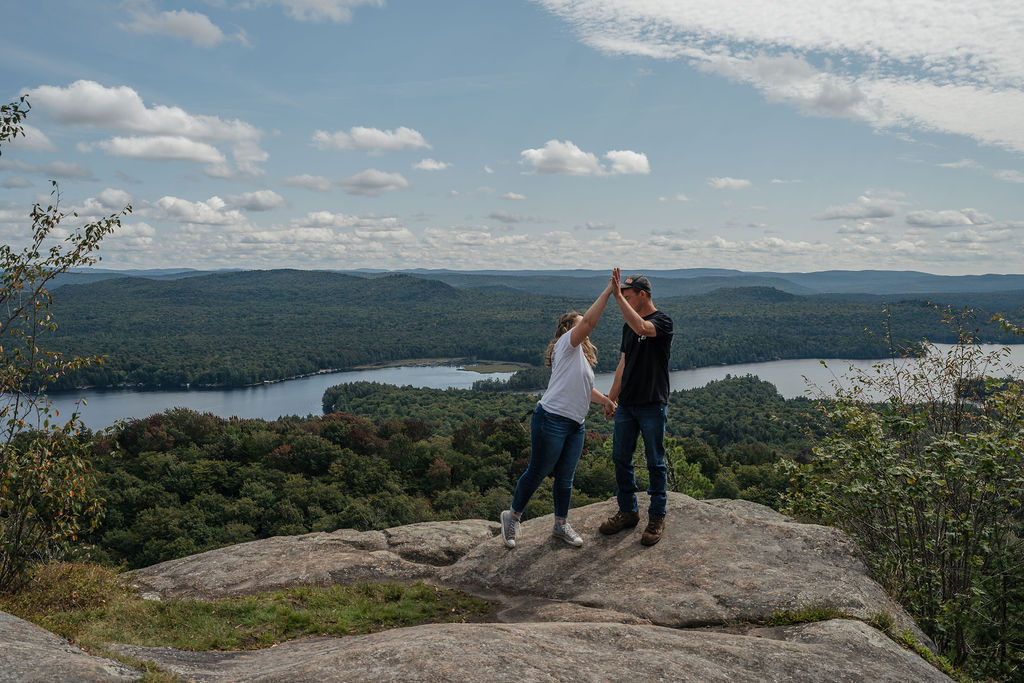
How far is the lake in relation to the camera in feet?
331

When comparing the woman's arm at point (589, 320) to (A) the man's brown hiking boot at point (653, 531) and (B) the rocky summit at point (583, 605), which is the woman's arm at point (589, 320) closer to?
(A) the man's brown hiking boot at point (653, 531)

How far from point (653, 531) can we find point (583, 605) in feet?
3.59

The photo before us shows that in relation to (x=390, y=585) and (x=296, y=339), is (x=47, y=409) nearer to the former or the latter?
(x=390, y=585)

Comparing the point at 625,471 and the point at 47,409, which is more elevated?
the point at 47,409

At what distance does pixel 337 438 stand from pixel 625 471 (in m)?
39.1

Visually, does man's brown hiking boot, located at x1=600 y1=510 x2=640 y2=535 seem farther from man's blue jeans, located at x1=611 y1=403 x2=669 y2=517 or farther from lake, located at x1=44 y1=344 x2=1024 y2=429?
lake, located at x1=44 y1=344 x2=1024 y2=429

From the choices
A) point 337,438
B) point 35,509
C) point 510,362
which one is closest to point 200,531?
point 337,438

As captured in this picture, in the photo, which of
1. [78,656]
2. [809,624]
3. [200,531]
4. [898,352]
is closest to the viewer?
[78,656]

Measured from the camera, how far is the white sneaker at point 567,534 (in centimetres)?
654

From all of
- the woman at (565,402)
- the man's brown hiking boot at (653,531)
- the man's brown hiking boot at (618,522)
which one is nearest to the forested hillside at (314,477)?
the man's brown hiking boot at (618,522)

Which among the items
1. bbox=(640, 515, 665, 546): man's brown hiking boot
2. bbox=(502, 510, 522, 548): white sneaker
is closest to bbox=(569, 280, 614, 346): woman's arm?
bbox=(640, 515, 665, 546): man's brown hiking boot

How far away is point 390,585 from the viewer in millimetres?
6648

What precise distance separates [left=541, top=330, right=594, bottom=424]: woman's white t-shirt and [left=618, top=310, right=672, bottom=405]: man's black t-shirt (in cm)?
40

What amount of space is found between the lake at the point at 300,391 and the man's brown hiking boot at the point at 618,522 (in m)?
85.0
